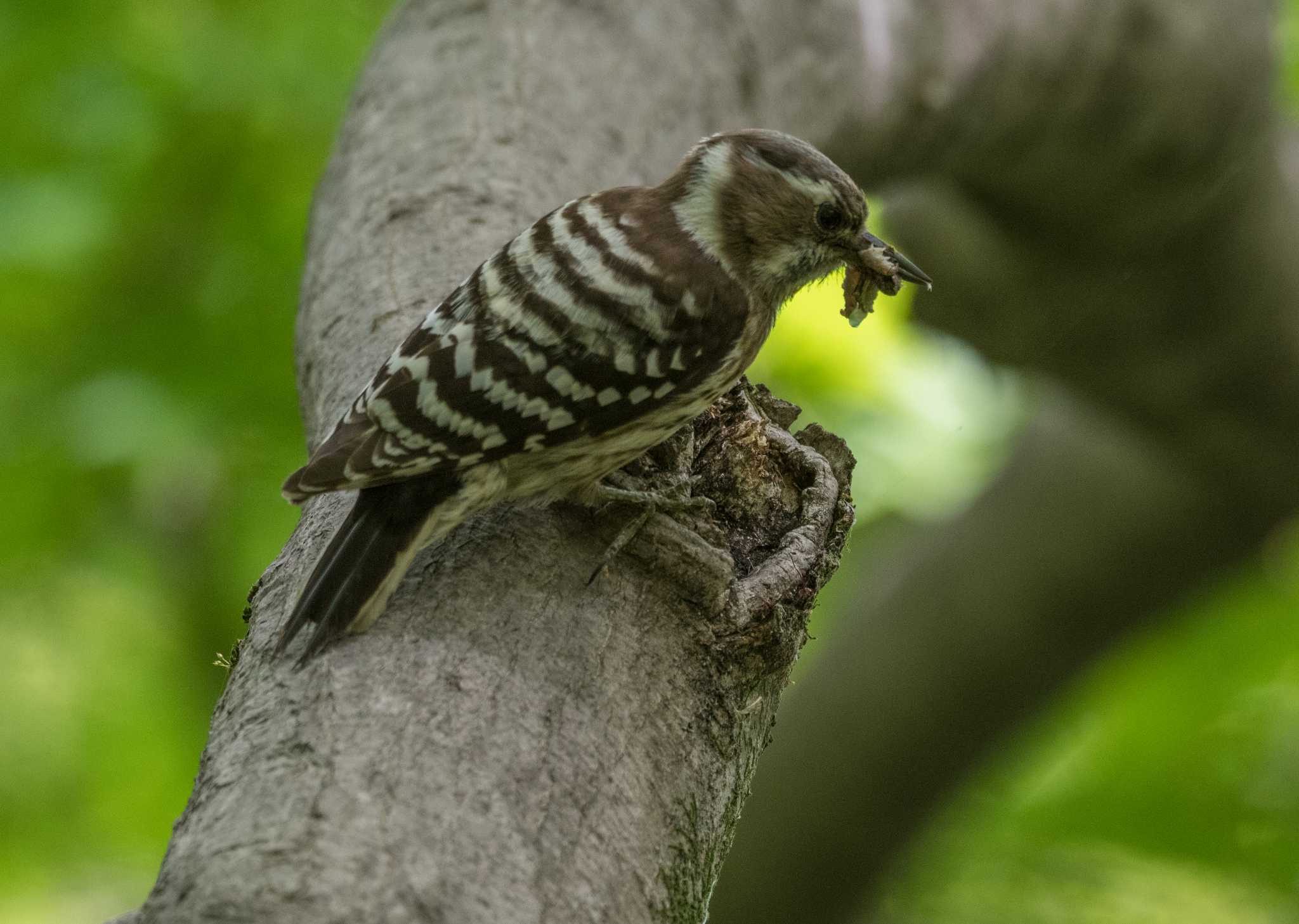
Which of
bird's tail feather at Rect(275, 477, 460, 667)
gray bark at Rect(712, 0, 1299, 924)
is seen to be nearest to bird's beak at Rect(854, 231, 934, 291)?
bird's tail feather at Rect(275, 477, 460, 667)

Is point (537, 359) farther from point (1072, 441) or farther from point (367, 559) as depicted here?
point (1072, 441)

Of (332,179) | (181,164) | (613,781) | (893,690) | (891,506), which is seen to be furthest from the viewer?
(893,690)

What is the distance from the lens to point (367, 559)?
2.19 metres

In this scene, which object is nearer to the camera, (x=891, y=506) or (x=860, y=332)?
(x=860, y=332)

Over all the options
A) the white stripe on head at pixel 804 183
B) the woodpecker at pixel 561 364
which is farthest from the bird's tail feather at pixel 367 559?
the white stripe on head at pixel 804 183

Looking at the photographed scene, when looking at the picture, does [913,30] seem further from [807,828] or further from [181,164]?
[807,828]

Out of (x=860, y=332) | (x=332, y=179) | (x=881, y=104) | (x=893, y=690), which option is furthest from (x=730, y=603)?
(x=893, y=690)

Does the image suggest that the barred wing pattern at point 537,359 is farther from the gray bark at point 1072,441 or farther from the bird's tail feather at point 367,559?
the gray bark at point 1072,441

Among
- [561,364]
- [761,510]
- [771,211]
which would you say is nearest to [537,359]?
[561,364]

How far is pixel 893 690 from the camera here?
6.37 meters

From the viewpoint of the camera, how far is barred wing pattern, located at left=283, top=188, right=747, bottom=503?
250cm

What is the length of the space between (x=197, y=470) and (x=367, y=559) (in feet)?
9.67

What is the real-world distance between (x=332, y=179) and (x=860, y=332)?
212 cm

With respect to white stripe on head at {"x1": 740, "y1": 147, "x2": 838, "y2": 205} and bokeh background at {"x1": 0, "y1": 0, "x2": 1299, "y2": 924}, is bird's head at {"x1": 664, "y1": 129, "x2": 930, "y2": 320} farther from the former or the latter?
bokeh background at {"x1": 0, "y1": 0, "x2": 1299, "y2": 924}
